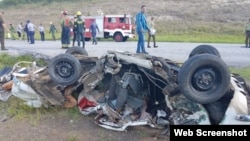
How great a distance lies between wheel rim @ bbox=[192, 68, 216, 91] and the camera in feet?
17.8

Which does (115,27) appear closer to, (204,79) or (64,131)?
(64,131)

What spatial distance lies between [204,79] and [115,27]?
947 inches

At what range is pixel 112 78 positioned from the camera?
632cm

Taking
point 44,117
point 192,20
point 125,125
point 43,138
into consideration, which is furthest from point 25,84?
point 192,20

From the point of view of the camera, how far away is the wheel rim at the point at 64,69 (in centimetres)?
706

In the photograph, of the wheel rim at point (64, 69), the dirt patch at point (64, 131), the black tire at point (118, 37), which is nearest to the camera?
the dirt patch at point (64, 131)

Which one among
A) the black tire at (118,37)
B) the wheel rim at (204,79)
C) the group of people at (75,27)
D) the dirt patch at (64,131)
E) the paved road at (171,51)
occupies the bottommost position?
the dirt patch at (64,131)

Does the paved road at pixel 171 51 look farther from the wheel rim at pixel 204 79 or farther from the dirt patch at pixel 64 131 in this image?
the wheel rim at pixel 204 79

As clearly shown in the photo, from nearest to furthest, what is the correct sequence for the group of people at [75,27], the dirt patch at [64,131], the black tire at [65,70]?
the dirt patch at [64,131], the black tire at [65,70], the group of people at [75,27]

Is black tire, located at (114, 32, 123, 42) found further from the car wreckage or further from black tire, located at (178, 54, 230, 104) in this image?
black tire, located at (178, 54, 230, 104)

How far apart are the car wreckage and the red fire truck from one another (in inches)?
824

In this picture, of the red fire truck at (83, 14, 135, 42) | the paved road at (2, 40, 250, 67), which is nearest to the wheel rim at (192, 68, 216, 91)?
the paved road at (2, 40, 250, 67)

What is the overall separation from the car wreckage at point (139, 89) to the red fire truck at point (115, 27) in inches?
824

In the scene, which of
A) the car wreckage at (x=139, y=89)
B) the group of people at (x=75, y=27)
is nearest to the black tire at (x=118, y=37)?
the group of people at (x=75, y=27)
